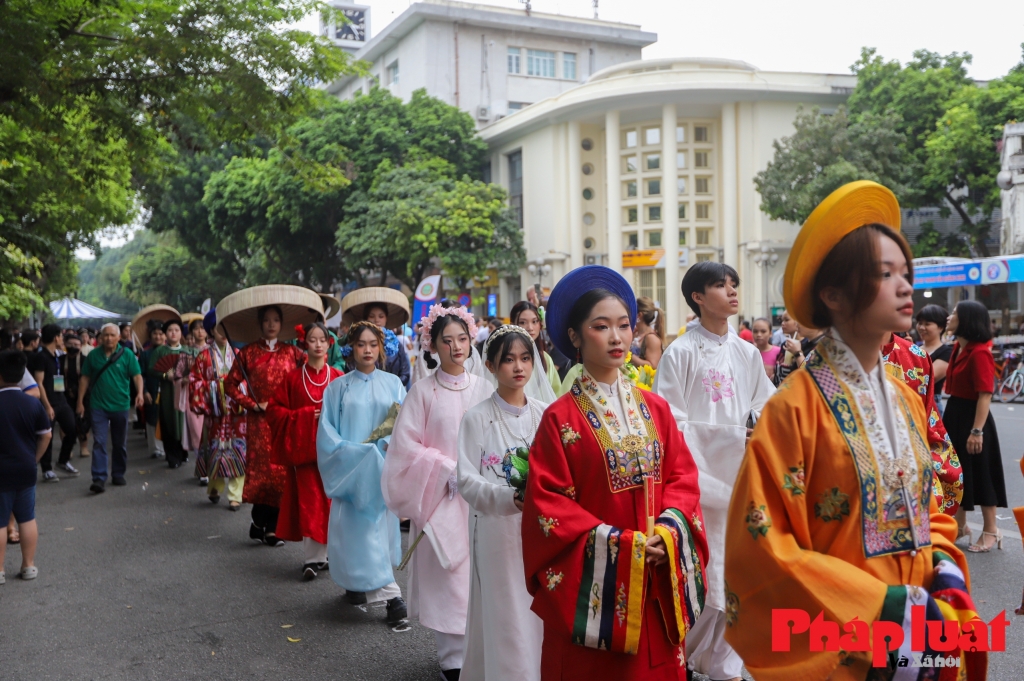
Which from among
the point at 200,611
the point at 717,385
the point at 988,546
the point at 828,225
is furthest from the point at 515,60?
the point at 828,225

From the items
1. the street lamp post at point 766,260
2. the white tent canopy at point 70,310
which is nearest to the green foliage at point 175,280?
the white tent canopy at point 70,310

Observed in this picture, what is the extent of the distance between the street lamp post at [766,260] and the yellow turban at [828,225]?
31806 millimetres

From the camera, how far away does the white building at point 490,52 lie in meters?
42.0

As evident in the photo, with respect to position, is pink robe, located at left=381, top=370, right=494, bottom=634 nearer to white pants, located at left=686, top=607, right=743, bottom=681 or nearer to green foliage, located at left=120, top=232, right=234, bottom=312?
white pants, located at left=686, top=607, right=743, bottom=681

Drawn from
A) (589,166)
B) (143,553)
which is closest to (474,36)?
(589,166)

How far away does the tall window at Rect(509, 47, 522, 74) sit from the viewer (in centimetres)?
4431

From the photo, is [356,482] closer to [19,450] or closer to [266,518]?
[266,518]

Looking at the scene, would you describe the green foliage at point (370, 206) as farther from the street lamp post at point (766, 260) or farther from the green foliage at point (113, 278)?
the green foliage at point (113, 278)

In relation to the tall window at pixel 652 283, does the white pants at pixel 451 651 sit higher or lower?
lower

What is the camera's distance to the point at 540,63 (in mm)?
45375

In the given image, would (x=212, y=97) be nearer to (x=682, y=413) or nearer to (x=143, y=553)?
(x=143, y=553)

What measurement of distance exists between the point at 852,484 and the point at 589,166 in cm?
3609

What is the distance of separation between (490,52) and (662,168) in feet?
43.4

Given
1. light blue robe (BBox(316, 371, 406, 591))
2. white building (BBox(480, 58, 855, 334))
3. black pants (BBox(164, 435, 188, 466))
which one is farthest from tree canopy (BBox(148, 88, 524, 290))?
light blue robe (BBox(316, 371, 406, 591))
